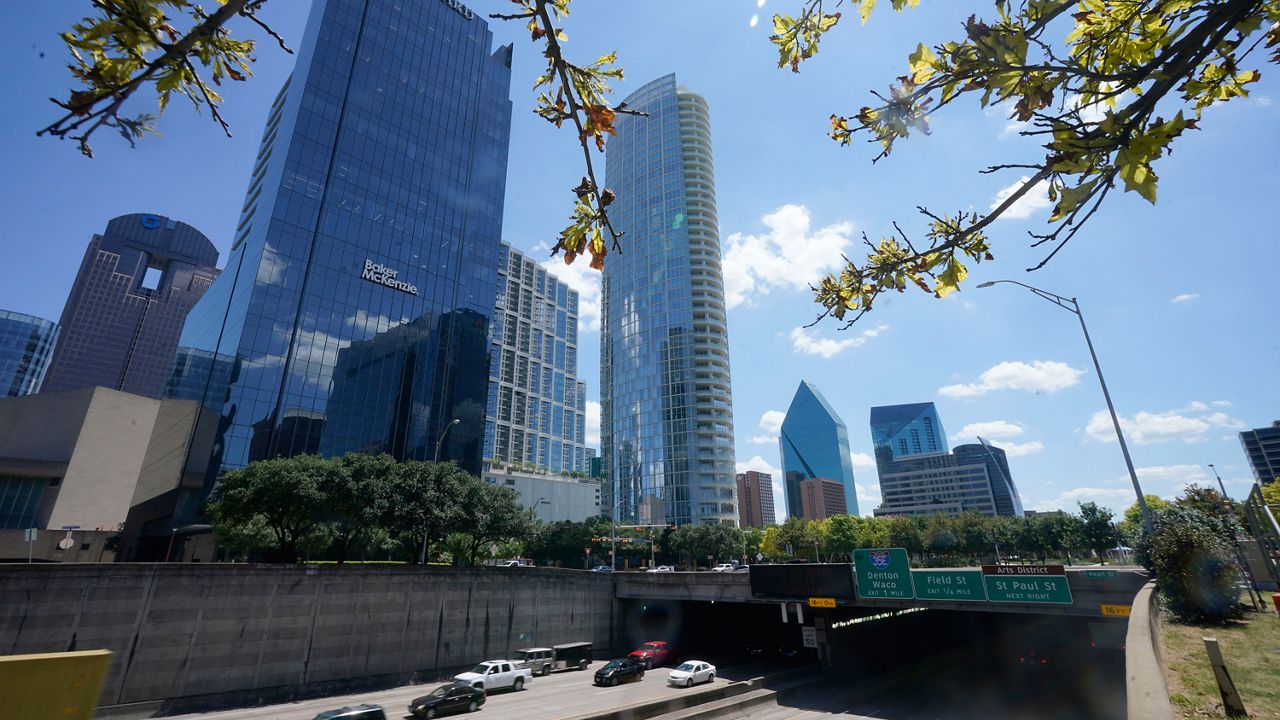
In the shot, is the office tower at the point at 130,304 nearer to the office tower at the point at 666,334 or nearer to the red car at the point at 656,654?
the office tower at the point at 666,334

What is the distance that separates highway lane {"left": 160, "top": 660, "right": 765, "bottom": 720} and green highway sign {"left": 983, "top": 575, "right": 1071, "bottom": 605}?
16.0 meters

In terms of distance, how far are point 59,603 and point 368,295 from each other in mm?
52056

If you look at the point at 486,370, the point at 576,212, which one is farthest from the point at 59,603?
the point at 486,370

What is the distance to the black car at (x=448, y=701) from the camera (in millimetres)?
24781

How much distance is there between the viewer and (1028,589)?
83.3 ft

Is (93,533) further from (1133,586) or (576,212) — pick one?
(1133,586)

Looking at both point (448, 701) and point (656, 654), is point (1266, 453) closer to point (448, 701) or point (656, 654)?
point (656, 654)

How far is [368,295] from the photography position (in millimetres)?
69750

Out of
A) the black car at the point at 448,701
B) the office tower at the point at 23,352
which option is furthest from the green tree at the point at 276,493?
the office tower at the point at 23,352

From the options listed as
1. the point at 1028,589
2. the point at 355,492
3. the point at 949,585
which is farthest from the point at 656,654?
the point at 1028,589

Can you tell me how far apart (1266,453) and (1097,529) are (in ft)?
652

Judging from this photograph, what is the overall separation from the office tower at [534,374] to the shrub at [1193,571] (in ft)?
438

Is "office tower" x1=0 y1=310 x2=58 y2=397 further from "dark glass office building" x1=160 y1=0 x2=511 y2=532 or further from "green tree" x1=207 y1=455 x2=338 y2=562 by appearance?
"green tree" x1=207 y1=455 x2=338 y2=562

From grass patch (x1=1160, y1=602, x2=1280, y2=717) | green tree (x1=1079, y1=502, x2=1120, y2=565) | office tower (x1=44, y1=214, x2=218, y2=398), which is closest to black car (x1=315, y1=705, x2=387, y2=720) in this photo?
grass patch (x1=1160, y1=602, x2=1280, y2=717)
